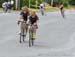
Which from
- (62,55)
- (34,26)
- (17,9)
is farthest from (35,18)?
(17,9)

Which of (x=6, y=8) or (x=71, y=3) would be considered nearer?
(x=6, y=8)

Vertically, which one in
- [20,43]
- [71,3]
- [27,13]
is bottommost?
[71,3]

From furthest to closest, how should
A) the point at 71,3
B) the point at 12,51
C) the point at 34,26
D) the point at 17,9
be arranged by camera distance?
the point at 71,3 → the point at 17,9 → the point at 34,26 → the point at 12,51

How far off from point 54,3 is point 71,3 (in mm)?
12596

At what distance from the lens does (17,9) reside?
235 feet

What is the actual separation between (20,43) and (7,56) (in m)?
5.01

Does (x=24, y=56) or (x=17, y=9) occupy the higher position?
(x=24, y=56)

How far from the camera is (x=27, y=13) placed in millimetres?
20828

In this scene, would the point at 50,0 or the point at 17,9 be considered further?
the point at 50,0

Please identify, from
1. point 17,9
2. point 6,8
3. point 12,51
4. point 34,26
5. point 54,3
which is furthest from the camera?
point 54,3

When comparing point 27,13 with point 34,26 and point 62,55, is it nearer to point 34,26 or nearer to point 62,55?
point 34,26

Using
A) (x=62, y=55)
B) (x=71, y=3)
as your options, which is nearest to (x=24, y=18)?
(x=62, y=55)

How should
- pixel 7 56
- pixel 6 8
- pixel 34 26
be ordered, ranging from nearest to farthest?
pixel 7 56
pixel 34 26
pixel 6 8

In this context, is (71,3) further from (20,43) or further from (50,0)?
(20,43)
